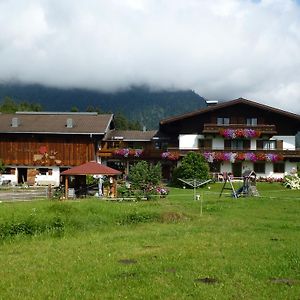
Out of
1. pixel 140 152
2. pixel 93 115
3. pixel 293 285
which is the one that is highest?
pixel 93 115

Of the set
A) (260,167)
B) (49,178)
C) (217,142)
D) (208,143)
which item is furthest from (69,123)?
(260,167)

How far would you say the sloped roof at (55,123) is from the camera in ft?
167

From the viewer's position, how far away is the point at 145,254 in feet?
41.6

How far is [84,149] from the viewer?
51500 mm

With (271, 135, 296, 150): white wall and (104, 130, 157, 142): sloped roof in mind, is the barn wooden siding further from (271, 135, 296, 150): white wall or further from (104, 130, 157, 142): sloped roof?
(271, 135, 296, 150): white wall

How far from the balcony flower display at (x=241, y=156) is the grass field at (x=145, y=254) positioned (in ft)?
85.6

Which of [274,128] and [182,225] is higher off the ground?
[274,128]

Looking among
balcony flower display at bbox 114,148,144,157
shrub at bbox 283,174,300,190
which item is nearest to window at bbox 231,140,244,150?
balcony flower display at bbox 114,148,144,157

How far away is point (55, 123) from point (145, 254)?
42052 millimetres

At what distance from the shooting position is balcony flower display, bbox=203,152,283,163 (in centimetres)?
4819

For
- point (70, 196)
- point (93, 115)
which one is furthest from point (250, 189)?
point (93, 115)

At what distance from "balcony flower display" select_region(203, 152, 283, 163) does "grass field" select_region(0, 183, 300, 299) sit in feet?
85.6

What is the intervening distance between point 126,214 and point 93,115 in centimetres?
3815

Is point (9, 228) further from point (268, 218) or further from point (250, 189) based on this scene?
point (250, 189)
